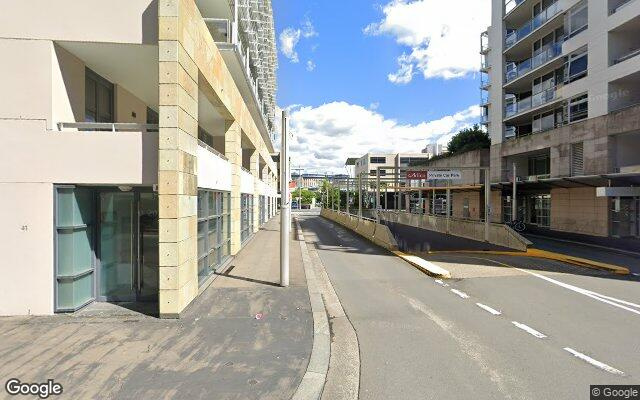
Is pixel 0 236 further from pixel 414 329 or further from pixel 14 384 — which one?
pixel 414 329

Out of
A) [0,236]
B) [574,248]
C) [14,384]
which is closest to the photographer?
[14,384]

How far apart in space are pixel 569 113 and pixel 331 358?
26506mm

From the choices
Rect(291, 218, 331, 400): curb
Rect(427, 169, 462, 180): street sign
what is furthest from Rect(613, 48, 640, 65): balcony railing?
Rect(291, 218, 331, 400): curb

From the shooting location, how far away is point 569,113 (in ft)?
80.6

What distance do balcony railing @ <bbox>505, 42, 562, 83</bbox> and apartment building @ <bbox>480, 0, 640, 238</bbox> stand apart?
0.28 ft

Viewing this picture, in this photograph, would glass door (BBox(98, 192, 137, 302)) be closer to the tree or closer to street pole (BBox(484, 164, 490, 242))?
street pole (BBox(484, 164, 490, 242))

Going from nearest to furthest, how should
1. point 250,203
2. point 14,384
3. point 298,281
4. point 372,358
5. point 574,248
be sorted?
point 14,384 < point 372,358 < point 298,281 < point 574,248 < point 250,203

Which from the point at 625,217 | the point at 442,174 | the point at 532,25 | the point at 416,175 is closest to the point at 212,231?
the point at 416,175

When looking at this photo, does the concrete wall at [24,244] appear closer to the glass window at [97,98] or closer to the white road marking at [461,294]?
the glass window at [97,98]

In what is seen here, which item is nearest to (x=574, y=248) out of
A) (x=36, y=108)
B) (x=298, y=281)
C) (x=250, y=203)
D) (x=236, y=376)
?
(x=298, y=281)

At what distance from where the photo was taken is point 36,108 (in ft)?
21.6

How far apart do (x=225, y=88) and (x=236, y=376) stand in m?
8.54

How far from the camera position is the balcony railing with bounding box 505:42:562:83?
26719 millimetres

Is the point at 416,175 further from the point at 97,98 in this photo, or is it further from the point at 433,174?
the point at 97,98
